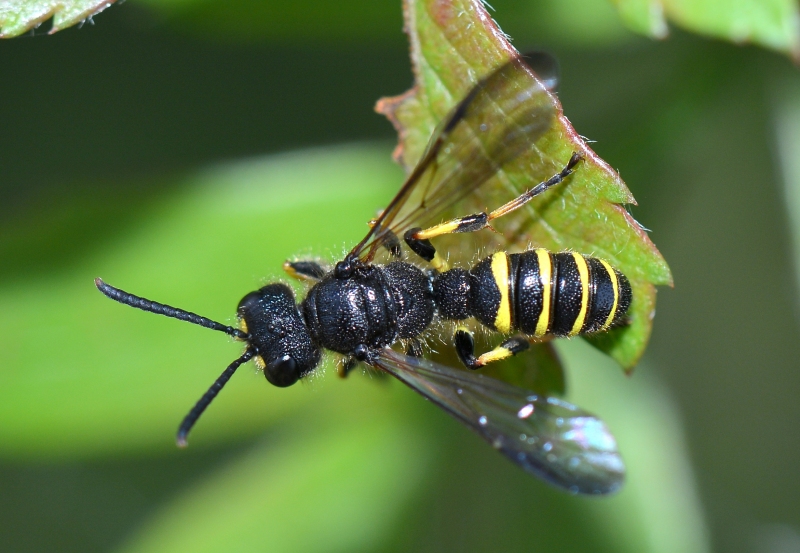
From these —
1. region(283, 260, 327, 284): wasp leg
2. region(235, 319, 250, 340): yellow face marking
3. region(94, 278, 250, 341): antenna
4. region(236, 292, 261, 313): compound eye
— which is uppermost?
region(94, 278, 250, 341): antenna

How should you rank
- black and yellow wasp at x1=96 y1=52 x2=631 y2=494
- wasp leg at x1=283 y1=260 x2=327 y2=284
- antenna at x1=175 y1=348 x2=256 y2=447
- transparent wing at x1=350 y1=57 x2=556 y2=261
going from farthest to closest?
wasp leg at x1=283 y1=260 x2=327 y2=284
antenna at x1=175 y1=348 x2=256 y2=447
black and yellow wasp at x1=96 y1=52 x2=631 y2=494
transparent wing at x1=350 y1=57 x2=556 y2=261

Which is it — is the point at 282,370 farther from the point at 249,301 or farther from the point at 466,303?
the point at 466,303

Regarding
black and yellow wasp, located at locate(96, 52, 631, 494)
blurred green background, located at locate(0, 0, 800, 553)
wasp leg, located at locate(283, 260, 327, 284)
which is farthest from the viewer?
blurred green background, located at locate(0, 0, 800, 553)

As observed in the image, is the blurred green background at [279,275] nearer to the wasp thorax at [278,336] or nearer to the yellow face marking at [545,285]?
the wasp thorax at [278,336]

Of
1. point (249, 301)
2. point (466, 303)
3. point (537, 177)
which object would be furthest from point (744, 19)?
point (249, 301)

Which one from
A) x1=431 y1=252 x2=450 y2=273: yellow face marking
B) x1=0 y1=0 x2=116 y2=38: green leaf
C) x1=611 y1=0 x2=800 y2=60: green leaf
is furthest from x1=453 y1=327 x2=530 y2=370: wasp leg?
x1=0 y1=0 x2=116 y2=38: green leaf

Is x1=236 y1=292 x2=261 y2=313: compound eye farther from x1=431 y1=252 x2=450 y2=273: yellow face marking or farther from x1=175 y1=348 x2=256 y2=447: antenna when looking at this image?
x1=431 y1=252 x2=450 y2=273: yellow face marking

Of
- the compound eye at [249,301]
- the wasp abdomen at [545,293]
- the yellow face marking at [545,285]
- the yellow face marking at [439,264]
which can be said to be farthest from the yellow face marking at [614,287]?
the compound eye at [249,301]
